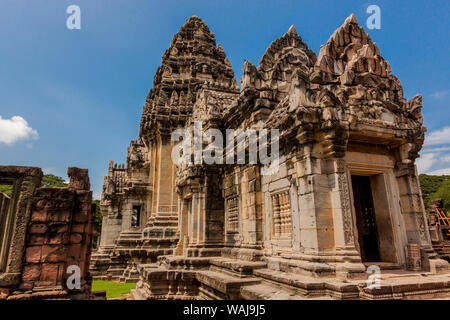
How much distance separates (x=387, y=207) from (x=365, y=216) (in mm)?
1804

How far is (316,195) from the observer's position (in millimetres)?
6066

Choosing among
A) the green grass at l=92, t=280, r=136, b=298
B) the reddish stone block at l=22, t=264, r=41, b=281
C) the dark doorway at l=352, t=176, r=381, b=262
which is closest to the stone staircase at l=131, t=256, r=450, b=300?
the dark doorway at l=352, t=176, r=381, b=262

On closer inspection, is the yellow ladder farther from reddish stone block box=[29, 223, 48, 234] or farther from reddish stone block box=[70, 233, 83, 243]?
reddish stone block box=[29, 223, 48, 234]

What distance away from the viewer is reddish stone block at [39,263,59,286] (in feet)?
19.6

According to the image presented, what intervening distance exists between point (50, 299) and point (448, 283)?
752 centimetres

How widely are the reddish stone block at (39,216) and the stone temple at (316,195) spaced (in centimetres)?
420

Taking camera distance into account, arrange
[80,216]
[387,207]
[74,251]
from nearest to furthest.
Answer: [74,251] → [80,216] → [387,207]

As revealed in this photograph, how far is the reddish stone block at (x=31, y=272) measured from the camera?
232 inches

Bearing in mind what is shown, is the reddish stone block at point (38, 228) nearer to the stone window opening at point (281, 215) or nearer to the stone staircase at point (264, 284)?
the stone staircase at point (264, 284)

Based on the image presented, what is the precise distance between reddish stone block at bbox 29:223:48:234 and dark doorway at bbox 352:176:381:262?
803cm

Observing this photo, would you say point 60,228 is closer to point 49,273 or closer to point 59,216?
point 59,216

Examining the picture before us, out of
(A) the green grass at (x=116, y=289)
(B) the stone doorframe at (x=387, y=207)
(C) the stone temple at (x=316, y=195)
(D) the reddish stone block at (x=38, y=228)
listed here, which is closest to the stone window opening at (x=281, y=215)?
(C) the stone temple at (x=316, y=195)

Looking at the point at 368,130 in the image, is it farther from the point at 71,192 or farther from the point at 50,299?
the point at 50,299

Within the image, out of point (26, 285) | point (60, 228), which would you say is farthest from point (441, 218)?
point (26, 285)
